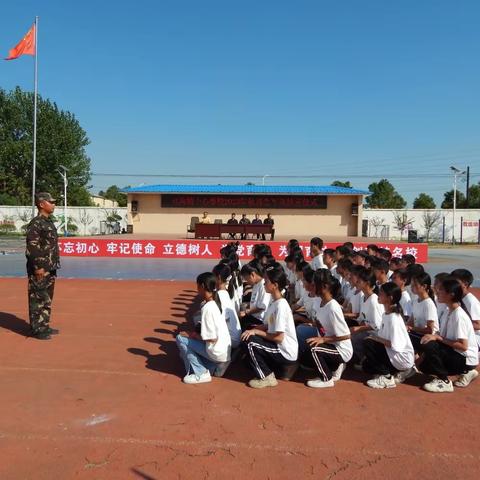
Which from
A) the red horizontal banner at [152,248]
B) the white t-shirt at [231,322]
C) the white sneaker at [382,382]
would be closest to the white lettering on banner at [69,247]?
the red horizontal banner at [152,248]

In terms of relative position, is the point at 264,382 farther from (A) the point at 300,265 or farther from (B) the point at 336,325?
(A) the point at 300,265

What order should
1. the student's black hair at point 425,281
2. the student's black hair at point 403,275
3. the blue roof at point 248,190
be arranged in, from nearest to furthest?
the student's black hair at point 425,281
the student's black hair at point 403,275
the blue roof at point 248,190

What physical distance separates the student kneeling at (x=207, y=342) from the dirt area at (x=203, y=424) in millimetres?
158

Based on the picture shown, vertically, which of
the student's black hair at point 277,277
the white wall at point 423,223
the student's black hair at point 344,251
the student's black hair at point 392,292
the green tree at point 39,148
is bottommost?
the student's black hair at point 392,292

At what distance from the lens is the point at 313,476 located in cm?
284

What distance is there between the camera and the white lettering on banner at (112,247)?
17562 mm

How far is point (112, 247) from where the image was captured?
1761 cm

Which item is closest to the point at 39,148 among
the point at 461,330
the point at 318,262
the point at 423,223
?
the point at 423,223

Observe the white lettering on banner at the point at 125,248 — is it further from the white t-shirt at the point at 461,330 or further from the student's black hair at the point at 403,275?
the white t-shirt at the point at 461,330

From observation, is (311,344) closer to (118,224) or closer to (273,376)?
(273,376)

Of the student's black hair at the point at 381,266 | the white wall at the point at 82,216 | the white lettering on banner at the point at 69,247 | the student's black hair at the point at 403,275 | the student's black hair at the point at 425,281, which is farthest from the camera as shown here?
the white wall at the point at 82,216

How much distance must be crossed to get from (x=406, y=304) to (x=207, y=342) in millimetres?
2411

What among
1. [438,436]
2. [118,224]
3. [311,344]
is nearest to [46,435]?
[311,344]

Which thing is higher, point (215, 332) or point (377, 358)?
point (215, 332)
